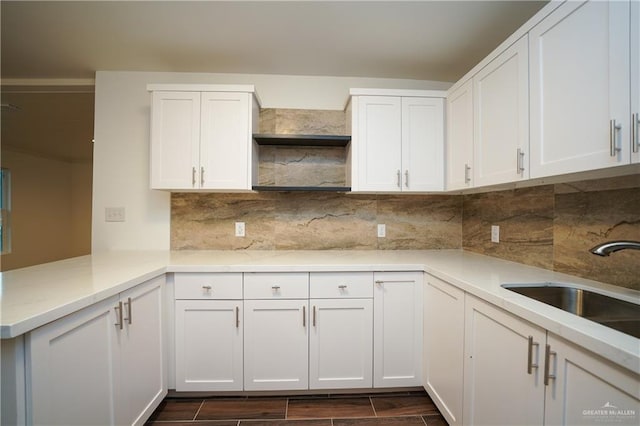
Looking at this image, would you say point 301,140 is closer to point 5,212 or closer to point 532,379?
point 532,379

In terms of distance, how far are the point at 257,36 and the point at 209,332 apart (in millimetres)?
1963

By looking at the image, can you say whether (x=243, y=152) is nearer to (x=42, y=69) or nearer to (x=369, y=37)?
(x=369, y=37)

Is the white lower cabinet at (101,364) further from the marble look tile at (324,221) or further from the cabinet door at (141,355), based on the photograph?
the marble look tile at (324,221)

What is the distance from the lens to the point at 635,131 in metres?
0.81

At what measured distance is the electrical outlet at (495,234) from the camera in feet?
6.29

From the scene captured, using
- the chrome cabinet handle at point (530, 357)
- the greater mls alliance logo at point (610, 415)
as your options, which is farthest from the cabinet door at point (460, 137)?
the greater mls alliance logo at point (610, 415)

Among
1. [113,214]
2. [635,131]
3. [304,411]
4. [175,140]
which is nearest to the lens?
[635,131]

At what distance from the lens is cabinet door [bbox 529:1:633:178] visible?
2.81 ft

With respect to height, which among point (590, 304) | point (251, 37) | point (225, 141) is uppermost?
point (251, 37)

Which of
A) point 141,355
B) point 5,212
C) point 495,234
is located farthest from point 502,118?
point 5,212

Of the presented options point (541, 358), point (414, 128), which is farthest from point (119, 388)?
point (414, 128)

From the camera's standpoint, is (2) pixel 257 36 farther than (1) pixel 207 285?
Yes

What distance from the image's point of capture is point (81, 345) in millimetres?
1021

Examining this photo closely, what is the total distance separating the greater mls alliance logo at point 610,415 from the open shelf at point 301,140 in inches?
70.4
